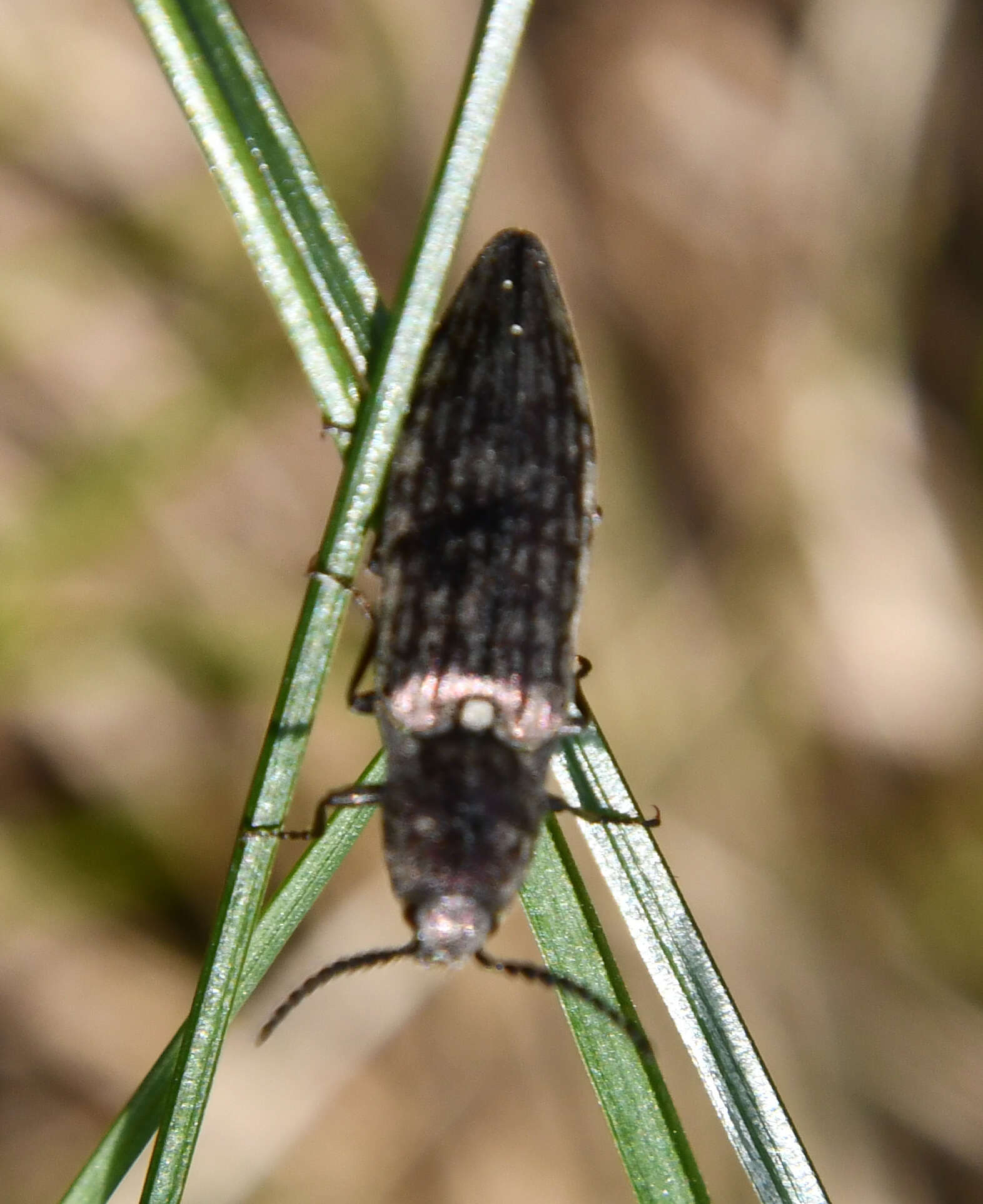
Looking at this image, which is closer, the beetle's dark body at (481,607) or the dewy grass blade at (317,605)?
the dewy grass blade at (317,605)

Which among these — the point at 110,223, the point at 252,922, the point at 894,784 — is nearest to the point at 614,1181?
the point at 894,784

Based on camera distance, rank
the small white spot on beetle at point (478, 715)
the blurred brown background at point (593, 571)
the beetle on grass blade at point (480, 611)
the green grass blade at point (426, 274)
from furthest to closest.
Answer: the blurred brown background at point (593, 571) → the small white spot on beetle at point (478, 715) → the beetle on grass blade at point (480, 611) → the green grass blade at point (426, 274)

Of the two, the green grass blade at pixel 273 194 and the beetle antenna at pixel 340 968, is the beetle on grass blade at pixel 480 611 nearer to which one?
the beetle antenna at pixel 340 968

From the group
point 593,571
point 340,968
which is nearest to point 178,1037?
point 340,968

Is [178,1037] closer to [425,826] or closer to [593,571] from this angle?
Answer: [425,826]

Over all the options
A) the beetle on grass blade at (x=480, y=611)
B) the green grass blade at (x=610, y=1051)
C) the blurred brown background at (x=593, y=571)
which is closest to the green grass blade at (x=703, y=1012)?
the green grass blade at (x=610, y=1051)

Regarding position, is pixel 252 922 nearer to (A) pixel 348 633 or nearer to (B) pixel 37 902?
(A) pixel 348 633
